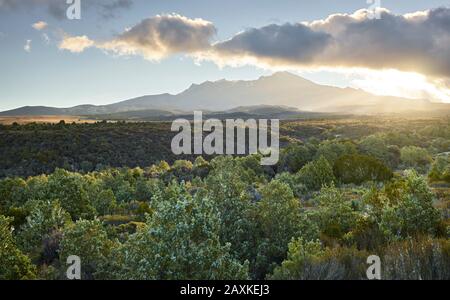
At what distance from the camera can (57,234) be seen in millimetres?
9781

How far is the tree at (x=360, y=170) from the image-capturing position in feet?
70.8

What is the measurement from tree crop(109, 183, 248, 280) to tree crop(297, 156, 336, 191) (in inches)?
560

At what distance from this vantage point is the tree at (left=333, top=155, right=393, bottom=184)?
21.6m

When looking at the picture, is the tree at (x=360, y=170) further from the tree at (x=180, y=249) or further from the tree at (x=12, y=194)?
the tree at (x=180, y=249)

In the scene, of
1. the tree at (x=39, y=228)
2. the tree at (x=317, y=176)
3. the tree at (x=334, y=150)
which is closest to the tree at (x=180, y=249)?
the tree at (x=39, y=228)

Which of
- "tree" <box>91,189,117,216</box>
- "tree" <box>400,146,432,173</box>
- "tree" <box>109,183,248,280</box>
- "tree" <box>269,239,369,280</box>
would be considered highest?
"tree" <box>109,183,248,280</box>

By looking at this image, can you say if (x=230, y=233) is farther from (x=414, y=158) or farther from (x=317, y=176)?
(x=414, y=158)

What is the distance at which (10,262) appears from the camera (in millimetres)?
7285

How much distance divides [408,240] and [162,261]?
4876 mm

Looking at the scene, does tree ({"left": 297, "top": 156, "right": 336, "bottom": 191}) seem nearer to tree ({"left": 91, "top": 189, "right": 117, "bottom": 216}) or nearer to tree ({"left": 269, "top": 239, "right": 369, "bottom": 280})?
tree ({"left": 91, "top": 189, "right": 117, "bottom": 216})

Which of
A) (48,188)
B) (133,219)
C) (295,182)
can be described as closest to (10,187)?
(48,188)

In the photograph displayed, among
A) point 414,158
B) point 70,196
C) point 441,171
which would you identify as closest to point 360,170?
point 441,171

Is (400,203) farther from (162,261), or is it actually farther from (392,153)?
(392,153)

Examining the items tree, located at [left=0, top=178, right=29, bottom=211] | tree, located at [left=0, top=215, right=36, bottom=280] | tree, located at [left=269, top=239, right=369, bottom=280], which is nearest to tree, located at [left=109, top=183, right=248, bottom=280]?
tree, located at [left=269, top=239, right=369, bottom=280]
